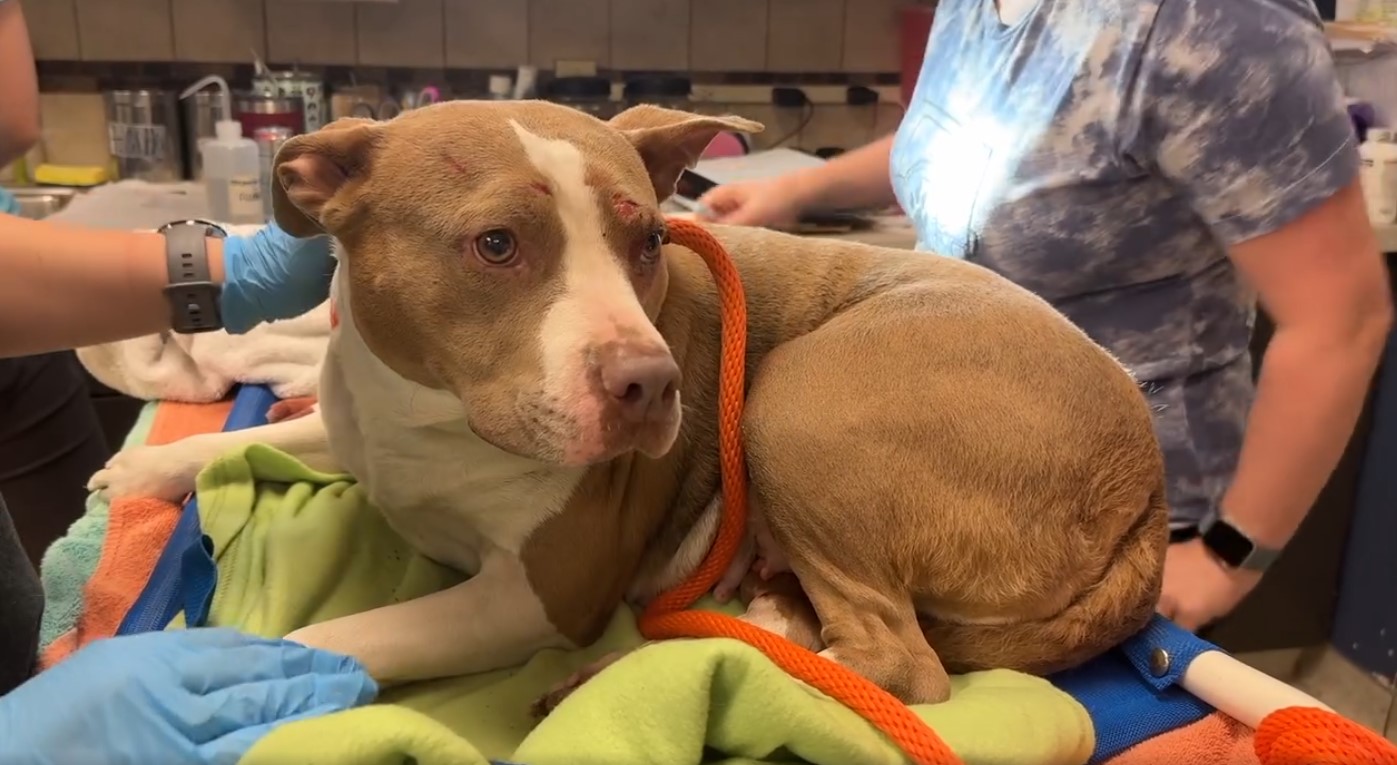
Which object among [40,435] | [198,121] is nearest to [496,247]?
[40,435]

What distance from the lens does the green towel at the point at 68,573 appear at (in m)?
1.09

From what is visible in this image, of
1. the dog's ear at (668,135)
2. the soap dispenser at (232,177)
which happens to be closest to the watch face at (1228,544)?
the dog's ear at (668,135)

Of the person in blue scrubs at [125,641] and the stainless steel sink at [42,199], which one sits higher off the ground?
the person in blue scrubs at [125,641]

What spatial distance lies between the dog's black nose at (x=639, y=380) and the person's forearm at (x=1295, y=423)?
73 cm

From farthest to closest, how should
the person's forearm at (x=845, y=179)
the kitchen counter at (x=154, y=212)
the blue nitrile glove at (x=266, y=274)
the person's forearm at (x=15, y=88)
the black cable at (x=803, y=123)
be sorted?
the black cable at (x=803, y=123) < the kitchen counter at (x=154, y=212) < the person's forearm at (x=845, y=179) < the person's forearm at (x=15, y=88) < the blue nitrile glove at (x=266, y=274)

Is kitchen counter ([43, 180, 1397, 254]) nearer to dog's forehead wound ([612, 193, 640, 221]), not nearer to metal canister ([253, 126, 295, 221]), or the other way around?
metal canister ([253, 126, 295, 221])

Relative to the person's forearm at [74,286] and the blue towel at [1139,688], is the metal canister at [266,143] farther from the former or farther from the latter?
the blue towel at [1139,688]

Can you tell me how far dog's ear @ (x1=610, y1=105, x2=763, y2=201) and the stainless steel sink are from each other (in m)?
1.75

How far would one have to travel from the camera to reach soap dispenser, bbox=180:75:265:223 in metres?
2.23

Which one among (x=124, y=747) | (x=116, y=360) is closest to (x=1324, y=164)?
(x=124, y=747)

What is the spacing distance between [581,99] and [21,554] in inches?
75.8

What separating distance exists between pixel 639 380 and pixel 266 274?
51 centimetres

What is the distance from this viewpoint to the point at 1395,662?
2.57m

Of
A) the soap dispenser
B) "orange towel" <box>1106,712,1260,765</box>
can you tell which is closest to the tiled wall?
the soap dispenser
